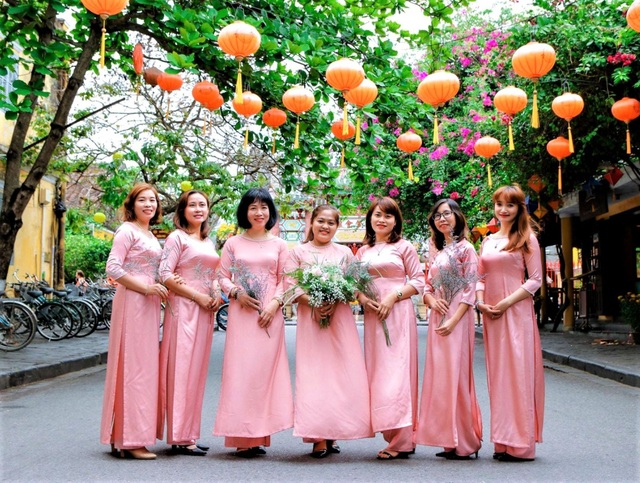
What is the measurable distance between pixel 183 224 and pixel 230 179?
1354 cm

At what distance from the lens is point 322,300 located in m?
5.02

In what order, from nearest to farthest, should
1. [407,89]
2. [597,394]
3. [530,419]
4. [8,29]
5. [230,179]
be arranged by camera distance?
[530,419] → [597,394] → [8,29] → [407,89] → [230,179]

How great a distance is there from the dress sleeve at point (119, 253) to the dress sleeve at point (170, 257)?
0.79 ft

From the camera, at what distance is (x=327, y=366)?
517 cm

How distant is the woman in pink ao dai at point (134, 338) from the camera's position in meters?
5.07

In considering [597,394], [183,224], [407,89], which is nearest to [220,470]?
[183,224]

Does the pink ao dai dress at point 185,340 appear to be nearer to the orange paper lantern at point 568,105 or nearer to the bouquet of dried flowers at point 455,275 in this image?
the bouquet of dried flowers at point 455,275

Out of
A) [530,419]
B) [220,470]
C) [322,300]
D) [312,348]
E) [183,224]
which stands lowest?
[220,470]

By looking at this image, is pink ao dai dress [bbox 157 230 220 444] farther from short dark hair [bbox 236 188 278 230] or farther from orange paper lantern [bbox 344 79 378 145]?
orange paper lantern [bbox 344 79 378 145]

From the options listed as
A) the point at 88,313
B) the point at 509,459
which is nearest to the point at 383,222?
the point at 509,459

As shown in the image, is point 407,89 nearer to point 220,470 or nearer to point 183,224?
point 183,224

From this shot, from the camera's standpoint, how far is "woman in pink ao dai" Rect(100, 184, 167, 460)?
507 cm

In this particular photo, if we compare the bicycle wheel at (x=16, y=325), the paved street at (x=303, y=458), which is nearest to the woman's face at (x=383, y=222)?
the paved street at (x=303, y=458)

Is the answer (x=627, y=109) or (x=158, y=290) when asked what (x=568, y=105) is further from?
(x=158, y=290)
